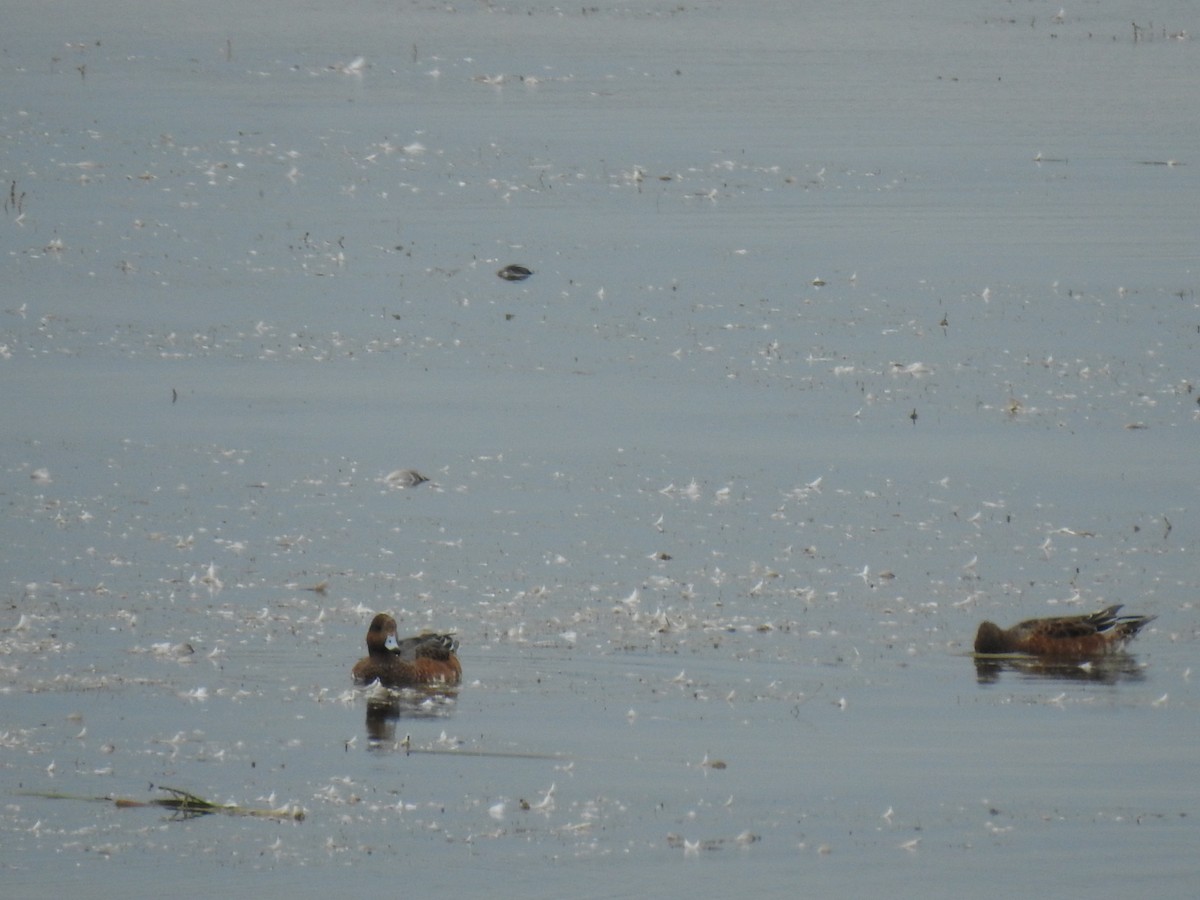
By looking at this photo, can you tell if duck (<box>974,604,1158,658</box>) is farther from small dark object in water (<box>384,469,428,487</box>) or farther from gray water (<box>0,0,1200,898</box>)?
small dark object in water (<box>384,469,428,487</box>)

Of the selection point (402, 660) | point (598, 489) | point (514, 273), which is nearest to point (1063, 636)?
point (402, 660)

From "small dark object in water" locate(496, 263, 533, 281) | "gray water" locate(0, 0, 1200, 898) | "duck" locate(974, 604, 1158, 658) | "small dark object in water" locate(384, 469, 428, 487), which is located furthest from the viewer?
"small dark object in water" locate(496, 263, 533, 281)

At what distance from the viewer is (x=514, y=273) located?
2500cm

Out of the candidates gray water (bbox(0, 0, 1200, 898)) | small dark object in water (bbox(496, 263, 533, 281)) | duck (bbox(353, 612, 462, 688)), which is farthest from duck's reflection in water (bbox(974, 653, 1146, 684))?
small dark object in water (bbox(496, 263, 533, 281))

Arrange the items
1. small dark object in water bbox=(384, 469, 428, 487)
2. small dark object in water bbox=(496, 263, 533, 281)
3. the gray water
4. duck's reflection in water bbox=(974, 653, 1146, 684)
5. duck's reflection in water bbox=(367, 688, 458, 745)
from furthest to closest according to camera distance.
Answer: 1. small dark object in water bbox=(496, 263, 533, 281)
2. small dark object in water bbox=(384, 469, 428, 487)
3. duck's reflection in water bbox=(974, 653, 1146, 684)
4. duck's reflection in water bbox=(367, 688, 458, 745)
5. the gray water

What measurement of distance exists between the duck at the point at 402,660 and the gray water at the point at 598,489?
0.49ft

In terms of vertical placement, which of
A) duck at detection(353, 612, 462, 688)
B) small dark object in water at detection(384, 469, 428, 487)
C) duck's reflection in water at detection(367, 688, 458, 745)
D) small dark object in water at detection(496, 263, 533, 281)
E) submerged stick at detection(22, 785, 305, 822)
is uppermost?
small dark object in water at detection(496, 263, 533, 281)

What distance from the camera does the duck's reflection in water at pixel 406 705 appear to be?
1202 cm

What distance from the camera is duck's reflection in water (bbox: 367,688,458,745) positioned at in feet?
39.4

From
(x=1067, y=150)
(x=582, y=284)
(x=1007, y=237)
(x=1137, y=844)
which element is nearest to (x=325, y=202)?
(x=582, y=284)

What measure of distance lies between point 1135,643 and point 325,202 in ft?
57.4

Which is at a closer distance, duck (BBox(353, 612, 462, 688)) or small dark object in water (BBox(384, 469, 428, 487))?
duck (BBox(353, 612, 462, 688))

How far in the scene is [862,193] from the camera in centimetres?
3017

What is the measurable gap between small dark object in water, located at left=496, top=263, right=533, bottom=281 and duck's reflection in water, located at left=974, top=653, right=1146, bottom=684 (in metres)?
12.3
